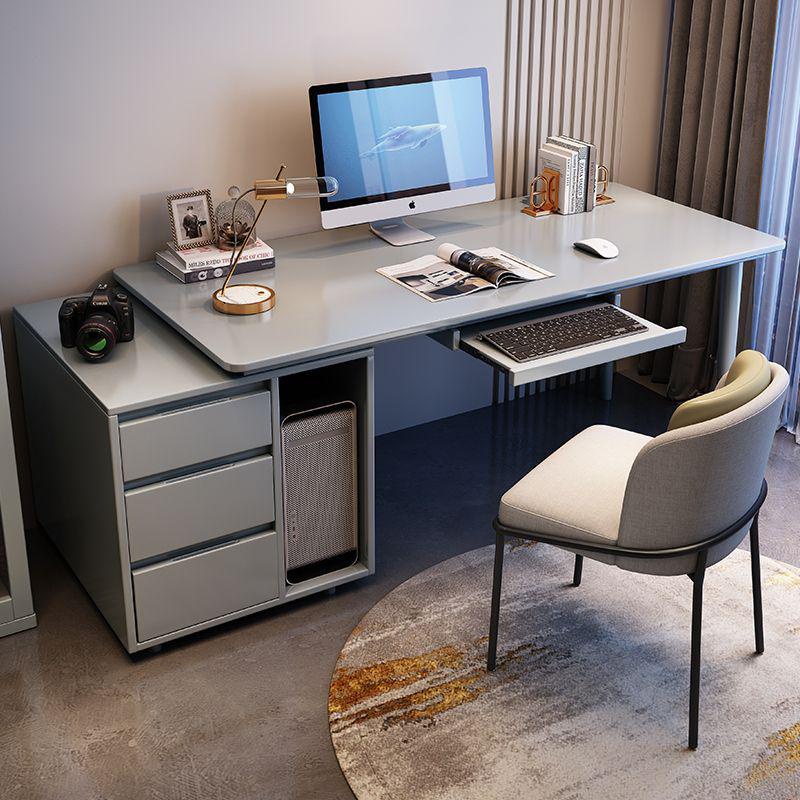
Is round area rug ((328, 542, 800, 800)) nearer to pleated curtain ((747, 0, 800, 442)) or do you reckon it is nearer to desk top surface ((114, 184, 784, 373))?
desk top surface ((114, 184, 784, 373))

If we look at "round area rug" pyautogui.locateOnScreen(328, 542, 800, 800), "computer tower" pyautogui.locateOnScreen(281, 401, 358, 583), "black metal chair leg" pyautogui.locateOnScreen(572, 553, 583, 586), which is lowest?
"round area rug" pyautogui.locateOnScreen(328, 542, 800, 800)

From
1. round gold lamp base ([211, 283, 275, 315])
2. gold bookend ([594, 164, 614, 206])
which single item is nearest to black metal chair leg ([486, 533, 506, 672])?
round gold lamp base ([211, 283, 275, 315])

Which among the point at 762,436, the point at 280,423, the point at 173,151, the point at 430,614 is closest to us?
the point at 762,436

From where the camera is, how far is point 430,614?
2816 mm

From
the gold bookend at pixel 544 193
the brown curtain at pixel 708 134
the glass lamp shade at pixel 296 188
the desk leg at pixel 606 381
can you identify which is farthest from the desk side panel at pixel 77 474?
the brown curtain at pixel 708 134

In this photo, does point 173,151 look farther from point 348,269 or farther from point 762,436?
point 762,436

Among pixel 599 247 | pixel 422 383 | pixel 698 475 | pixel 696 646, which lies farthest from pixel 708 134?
pixel 696 646

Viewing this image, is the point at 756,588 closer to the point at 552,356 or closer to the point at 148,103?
the point at 552,356

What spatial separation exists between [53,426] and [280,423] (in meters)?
0.59

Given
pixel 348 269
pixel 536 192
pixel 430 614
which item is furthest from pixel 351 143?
pixel 430 614

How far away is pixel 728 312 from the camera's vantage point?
327cm

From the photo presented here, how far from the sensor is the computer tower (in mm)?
2705

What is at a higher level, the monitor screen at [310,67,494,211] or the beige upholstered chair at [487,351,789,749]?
the monitor screen at [310,67,494,211]

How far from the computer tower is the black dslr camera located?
424 millimetres
